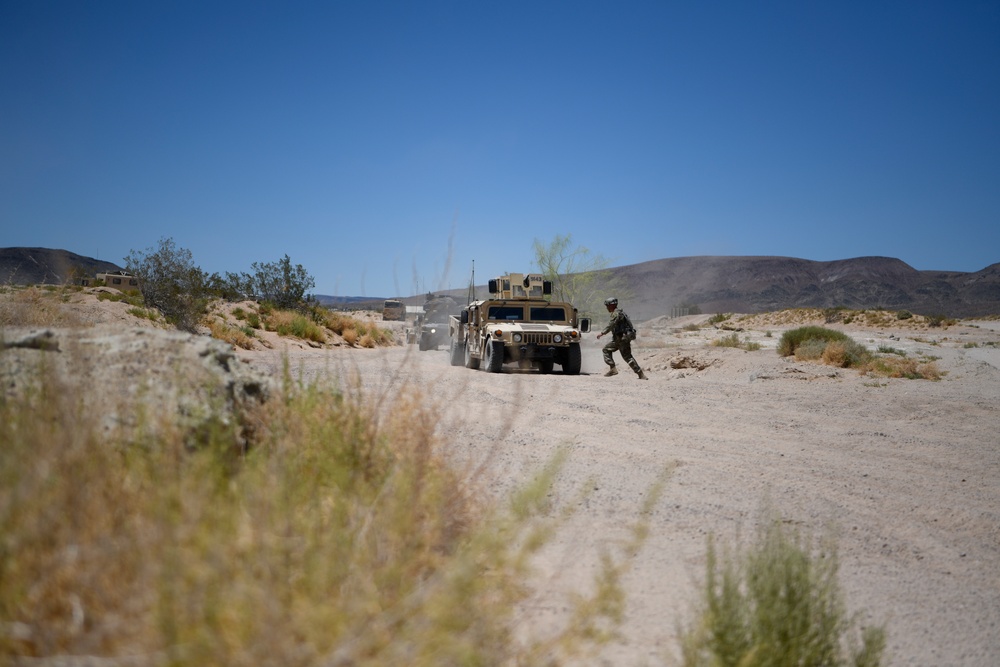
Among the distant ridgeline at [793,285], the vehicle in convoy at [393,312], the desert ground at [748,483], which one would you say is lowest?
the desert ground at [748,483]

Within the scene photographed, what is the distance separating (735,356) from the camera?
17422 mm

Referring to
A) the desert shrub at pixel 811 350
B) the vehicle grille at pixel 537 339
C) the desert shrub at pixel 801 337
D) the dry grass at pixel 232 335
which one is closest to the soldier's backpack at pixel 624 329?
the vehicle grille at pixel 537 339

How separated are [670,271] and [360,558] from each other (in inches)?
5257

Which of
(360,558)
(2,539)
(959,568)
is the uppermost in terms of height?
(2,539)

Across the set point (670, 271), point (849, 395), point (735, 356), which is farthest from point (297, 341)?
point (670, 271)

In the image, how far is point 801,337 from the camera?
19.4m

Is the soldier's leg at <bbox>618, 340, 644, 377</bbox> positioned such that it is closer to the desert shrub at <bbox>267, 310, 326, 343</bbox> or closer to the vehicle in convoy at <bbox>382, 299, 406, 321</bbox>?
the desert shrub at <bbox>267, 310, 326, 343</bbox>

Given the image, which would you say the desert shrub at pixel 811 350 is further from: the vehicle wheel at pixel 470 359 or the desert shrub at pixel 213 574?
the desert shrub at pixel 213 574

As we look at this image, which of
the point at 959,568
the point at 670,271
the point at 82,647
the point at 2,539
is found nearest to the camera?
the point at 82,647

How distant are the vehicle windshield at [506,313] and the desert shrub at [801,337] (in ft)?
28.2

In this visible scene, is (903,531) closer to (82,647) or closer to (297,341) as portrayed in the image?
(82,647)

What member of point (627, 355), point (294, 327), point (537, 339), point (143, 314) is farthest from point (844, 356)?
point (143, 314)

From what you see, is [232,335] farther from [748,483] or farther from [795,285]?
[795,285]

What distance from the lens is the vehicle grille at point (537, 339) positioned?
556 inches
